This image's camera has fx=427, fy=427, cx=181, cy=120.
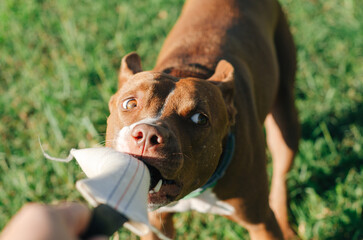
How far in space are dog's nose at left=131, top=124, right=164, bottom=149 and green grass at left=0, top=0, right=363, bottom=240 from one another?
1982 mm

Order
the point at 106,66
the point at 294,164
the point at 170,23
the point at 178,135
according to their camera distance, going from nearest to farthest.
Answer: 1. the point at 178,135
2. the point at 294,164
3. the point at 106,66
4. the point at 170,23

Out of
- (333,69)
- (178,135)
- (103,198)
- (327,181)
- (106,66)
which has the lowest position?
(327,181)

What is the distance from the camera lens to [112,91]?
4930 mm

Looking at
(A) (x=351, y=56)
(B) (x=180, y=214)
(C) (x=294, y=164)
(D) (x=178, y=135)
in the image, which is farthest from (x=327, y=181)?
(D) (x=178, y=135)

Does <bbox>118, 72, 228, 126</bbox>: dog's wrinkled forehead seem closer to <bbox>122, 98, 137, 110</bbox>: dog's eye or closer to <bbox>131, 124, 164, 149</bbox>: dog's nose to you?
<bbox>122, 98, 137, 110</bbox>: dog's eye

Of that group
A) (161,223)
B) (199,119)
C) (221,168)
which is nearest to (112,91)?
(161,223)

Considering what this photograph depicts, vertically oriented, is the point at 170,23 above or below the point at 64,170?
above

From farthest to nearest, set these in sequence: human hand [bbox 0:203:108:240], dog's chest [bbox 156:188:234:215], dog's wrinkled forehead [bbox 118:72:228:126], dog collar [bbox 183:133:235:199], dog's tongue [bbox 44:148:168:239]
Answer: dog's chest [bbox 156:188:234:215] → dog collar [bbox 183:133:235:199] → dog's wrinkled forehead [bbox 118:72:228:126] → dog's tongue [bbox 44:148:168:239] → human hand [bbox 0:203:108:240]

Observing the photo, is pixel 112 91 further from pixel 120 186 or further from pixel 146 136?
pixel 120 186

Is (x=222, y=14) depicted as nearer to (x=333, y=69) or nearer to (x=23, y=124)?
(x=333, y=69)

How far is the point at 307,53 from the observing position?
5582 mm

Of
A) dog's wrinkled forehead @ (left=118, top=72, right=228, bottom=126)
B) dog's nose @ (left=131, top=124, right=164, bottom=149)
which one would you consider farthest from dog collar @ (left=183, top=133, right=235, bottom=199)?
dog's nose @ (left=131, top=124, right=164, bottom=149)

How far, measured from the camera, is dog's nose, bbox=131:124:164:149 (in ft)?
6.97

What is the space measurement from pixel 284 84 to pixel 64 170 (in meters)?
2.38
